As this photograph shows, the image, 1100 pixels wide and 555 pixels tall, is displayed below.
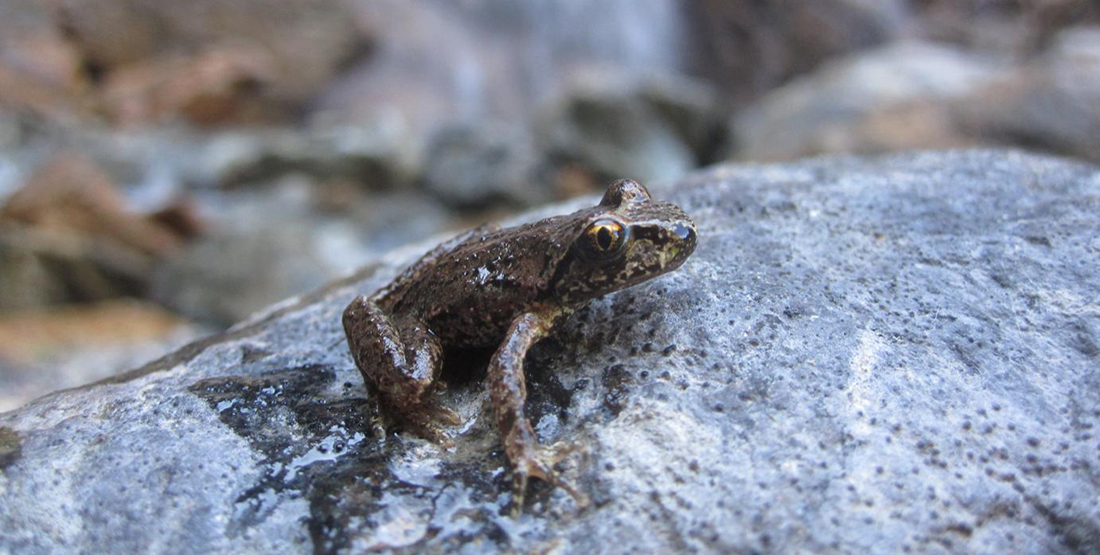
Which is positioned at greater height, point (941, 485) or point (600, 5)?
point (600, 5)

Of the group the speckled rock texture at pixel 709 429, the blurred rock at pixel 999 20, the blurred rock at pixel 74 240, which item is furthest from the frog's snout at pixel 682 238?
the blurred rock at pixel 999 20

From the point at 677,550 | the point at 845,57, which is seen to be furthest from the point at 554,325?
the point at 845,57

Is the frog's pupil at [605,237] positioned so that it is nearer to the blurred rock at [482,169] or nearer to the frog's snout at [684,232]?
the frog's snout at [684,232]

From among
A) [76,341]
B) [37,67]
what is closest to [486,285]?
[76,341]

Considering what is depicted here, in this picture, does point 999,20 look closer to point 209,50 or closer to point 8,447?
point 209,50

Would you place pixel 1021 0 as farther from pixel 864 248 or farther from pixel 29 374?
pixel 29 374
